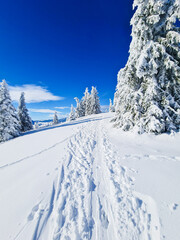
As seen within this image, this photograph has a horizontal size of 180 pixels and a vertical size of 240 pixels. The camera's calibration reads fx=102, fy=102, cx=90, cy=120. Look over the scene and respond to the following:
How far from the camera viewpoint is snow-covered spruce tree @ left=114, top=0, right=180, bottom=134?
19.6 feet

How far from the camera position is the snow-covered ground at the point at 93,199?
1.86 m

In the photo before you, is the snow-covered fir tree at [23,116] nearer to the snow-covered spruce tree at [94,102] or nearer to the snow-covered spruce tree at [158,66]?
the snow-covered spruce tree at [94,102]

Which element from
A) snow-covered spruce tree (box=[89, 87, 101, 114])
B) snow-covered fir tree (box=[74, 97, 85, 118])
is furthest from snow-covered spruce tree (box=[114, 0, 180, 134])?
snow-covered fir tree (box=[74, 97, 85, 118])

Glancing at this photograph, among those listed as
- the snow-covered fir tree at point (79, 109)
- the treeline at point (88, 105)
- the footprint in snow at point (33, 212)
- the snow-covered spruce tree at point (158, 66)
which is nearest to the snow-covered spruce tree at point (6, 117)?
the footprint in snow at point (33, 212)

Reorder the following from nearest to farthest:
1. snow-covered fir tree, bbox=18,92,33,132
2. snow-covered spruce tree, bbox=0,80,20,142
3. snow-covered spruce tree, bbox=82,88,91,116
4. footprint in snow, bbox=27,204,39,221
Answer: footprint in snow, bbox=27,204,39,221 < snow-covered spruce tree, bbox=0,80,20,142 < snow-covered fir tree, bbox=18,92,33,132 < snow-covered spruce tree, bbox=82,88,91,116

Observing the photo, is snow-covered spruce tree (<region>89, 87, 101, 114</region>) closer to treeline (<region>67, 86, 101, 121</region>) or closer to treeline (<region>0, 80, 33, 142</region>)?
treeline (<region>67, 86, 101, 121</region>)

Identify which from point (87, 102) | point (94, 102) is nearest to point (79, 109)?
point (87, 102)

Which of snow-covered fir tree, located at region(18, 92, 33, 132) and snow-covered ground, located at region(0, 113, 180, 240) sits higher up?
snow-covered fir tree, located at region(18, 92, 33, 132)

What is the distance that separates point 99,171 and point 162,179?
1.91m

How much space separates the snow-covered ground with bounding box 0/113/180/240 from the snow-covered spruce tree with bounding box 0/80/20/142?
38.0 feet

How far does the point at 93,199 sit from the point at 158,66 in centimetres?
754

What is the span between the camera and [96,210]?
7.44 feet

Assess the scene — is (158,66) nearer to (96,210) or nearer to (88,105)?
(96,210)

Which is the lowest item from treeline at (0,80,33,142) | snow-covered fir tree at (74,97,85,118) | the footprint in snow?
the footprint in snow
